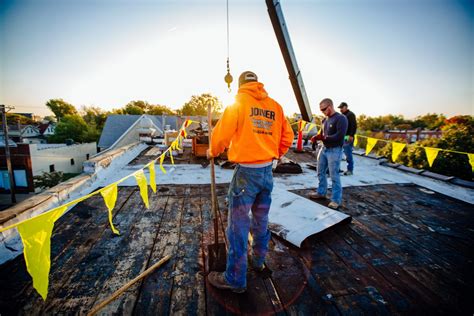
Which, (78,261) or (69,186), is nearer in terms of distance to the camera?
(78,261)

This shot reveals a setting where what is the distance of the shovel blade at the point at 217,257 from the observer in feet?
6.97

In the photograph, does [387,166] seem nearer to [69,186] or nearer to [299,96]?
[299,96]

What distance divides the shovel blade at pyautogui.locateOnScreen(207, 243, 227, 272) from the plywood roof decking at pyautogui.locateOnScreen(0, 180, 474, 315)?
0.10 meters

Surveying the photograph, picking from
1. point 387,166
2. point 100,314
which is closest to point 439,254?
point 100,314

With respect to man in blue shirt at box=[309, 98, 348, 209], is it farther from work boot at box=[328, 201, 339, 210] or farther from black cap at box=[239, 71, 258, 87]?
black cap at box=[239, 71, 258, 87]

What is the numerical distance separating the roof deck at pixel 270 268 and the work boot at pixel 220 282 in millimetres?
58

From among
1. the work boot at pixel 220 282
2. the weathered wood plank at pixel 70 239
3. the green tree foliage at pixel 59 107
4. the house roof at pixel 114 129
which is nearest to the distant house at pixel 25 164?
the house roof at pixel 114 129

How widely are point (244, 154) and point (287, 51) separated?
5210 millimetres

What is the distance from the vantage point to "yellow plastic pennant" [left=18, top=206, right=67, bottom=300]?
1.32 metres

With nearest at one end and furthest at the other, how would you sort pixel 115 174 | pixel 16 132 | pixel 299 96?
pixel 115 174 → pixel 299 96 → pixel 16 132

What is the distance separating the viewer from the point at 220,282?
6.09ft

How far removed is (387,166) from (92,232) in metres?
8.31

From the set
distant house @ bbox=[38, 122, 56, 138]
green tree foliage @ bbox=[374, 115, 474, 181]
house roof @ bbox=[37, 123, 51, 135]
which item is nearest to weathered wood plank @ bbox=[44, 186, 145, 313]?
green tree foliage @ bbox=[374, 115, 474, 181]

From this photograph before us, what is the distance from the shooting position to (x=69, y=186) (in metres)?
3.65
